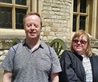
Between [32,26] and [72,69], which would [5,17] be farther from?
[32,26]

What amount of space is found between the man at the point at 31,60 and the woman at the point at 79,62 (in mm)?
268

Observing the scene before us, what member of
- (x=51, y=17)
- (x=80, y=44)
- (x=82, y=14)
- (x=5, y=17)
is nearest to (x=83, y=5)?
(x=82, y=14)

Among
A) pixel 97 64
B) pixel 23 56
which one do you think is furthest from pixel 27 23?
pixel 97 64

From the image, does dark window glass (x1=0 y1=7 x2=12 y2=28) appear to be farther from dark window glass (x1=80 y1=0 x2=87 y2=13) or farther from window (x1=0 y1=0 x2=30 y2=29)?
dark window glass (x1=80 y1=0 x2=87 y2=13)

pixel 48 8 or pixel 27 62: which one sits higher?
pixel 48 8

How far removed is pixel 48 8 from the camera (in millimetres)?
8266

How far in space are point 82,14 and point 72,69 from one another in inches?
277

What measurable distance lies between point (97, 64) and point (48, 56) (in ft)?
2.10

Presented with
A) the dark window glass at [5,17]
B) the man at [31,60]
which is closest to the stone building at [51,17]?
the dark window glass at [5,17]

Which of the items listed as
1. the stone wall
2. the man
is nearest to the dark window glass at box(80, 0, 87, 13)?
the stone wall

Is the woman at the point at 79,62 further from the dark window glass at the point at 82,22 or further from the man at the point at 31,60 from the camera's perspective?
the dark window glass at the point at 82,22

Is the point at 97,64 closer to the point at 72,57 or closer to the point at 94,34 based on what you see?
the point at 72,57

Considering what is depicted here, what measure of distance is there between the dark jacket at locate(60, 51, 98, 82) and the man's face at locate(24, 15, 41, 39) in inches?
18.7

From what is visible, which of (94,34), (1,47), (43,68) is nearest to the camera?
(43,68)
